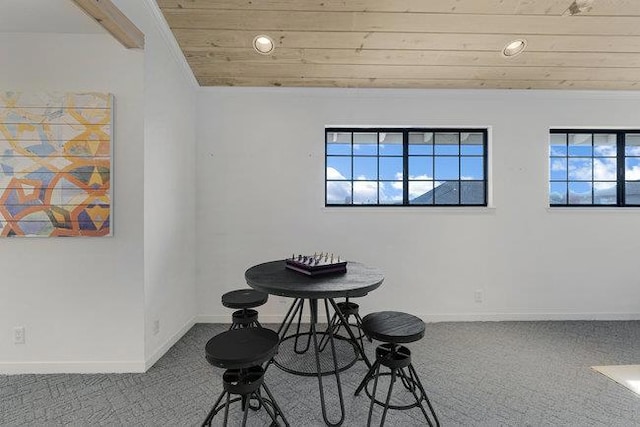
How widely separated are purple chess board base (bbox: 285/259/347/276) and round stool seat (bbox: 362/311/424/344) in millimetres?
383

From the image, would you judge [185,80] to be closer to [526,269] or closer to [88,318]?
[88,318]

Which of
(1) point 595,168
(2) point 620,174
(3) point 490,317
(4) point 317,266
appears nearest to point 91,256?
(4) point 317,266

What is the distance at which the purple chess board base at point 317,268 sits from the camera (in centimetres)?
198

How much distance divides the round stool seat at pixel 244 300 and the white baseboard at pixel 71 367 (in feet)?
2.52

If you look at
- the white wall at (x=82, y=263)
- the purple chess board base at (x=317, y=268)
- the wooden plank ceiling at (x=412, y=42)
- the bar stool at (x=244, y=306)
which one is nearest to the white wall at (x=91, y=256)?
the white wall at (x=82, y=263)

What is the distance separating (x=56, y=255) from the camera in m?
2.21

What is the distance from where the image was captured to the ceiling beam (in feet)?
5.64

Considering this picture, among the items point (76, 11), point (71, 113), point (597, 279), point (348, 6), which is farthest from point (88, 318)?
point (597, 279)

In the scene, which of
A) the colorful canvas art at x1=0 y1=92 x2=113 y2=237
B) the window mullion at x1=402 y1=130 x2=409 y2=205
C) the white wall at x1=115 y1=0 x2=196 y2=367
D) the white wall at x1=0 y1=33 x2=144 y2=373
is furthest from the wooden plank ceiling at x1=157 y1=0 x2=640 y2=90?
the colorful canvas art at x1=0 y1=92 x2=113 y2=237

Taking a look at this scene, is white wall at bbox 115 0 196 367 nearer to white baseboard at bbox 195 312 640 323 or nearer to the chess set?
white baseboard at bbox 195 312 640 323

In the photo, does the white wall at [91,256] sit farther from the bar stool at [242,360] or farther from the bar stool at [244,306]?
the bar stool at [242,360]

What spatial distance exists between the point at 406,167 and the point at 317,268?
1.83 metres

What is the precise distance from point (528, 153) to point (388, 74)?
1716 mm

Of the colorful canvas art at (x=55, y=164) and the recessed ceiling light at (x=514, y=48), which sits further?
the recessed ceiling light at (x=514, y=48)
